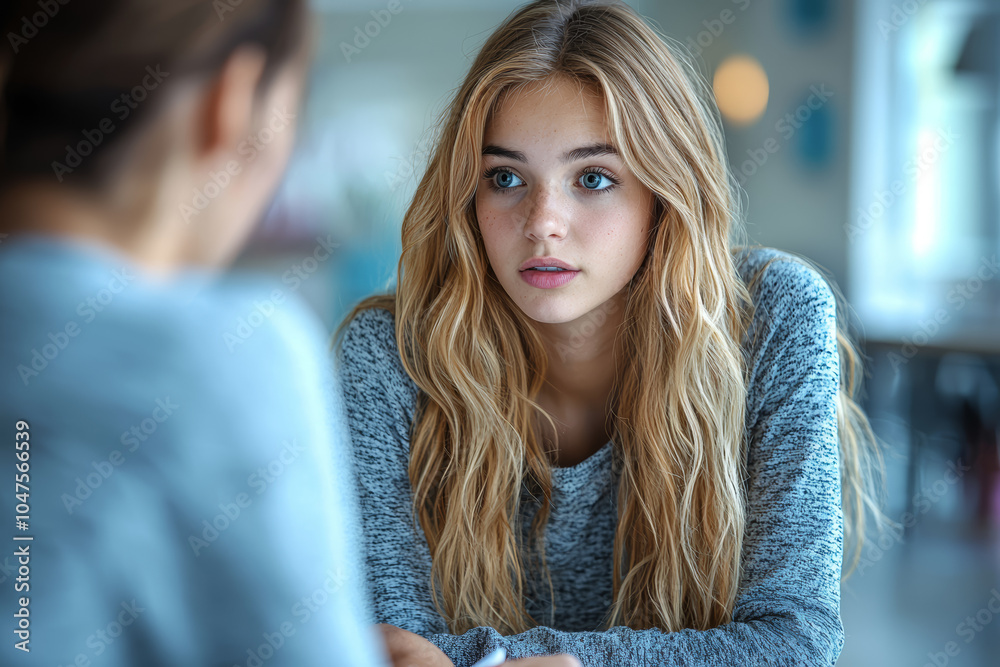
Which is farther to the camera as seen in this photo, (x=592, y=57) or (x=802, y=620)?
(x=592, y=57)

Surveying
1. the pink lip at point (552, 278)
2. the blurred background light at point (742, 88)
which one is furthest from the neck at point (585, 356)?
the blurred background light at point (742, 88)

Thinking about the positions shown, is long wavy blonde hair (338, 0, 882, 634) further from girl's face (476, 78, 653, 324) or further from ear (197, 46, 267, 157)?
ear (197, 46, 267, 157)

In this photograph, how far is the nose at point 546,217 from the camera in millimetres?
1014

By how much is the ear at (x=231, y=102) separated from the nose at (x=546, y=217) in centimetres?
64

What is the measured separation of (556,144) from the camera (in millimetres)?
1021

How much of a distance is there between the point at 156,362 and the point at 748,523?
2.86 feet

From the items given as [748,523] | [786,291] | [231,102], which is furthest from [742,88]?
[231,102]

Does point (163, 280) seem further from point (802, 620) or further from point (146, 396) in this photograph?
point (802, 620)

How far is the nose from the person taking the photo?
1014 millimetres

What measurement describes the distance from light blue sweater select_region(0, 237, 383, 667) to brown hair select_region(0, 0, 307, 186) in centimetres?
6

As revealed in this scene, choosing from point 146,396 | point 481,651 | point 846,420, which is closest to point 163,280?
point 146,396

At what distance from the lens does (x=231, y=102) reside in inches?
15.2

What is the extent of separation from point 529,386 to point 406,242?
302mm

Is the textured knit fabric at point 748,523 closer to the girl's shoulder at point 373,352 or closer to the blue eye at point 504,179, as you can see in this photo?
the girl's shoulder at point 373,352
